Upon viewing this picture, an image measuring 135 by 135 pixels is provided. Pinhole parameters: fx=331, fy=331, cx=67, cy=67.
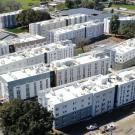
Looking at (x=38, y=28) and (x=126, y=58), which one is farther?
(x=38, y=28)

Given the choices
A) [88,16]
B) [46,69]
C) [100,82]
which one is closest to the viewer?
[100,82]

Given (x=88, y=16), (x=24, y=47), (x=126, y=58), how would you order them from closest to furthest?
(x=126, y=58)
(x=24, y=47)
(x=88, y=16)

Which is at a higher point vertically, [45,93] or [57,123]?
[45,93]

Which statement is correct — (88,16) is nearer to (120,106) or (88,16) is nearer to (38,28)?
(38,28)

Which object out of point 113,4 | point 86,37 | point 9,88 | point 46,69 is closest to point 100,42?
point 86,37

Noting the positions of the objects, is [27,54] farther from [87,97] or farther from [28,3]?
[28,3]

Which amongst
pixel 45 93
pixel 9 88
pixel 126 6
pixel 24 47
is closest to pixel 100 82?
pixel 45 93

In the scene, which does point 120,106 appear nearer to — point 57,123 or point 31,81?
point 57,123

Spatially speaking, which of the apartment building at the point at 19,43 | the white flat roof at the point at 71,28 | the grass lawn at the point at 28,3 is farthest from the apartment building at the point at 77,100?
the grass lawn at the point at 28,3
